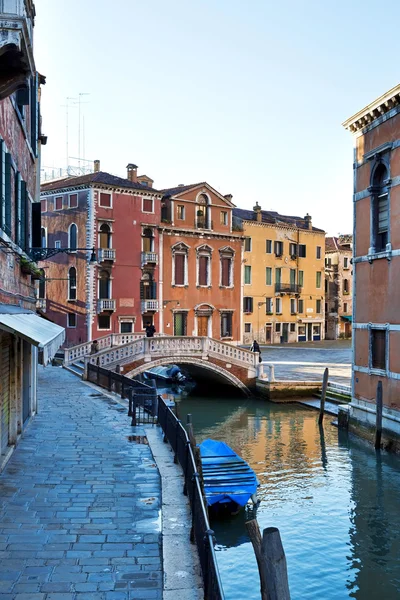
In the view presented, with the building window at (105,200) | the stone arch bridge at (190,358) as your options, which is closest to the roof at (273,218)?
the building window at (105,200)

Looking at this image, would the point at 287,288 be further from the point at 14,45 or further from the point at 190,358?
the point at 14,45

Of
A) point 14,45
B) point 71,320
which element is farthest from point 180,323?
point 14,45

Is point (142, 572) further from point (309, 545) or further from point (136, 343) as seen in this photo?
point (136, 343)

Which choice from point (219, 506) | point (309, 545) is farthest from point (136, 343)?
point (309, 545)

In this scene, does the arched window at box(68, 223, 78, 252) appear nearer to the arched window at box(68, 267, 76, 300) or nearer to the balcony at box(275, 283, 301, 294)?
the arched window at box(68, 267, 76, 300)

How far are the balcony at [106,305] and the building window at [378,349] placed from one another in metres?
18.9

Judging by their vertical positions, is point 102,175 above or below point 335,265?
above

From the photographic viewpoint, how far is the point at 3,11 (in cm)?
595

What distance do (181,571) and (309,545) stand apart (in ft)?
17.8

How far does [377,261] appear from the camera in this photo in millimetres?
16484

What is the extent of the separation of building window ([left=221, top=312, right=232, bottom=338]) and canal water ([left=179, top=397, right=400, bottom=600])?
1733cm

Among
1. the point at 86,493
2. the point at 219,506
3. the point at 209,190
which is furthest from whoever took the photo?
the point at 209,190

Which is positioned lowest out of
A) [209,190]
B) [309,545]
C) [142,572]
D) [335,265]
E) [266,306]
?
[309,545]

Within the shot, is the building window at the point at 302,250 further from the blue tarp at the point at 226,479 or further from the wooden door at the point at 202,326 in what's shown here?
the blue tarp at the point at 226,479
